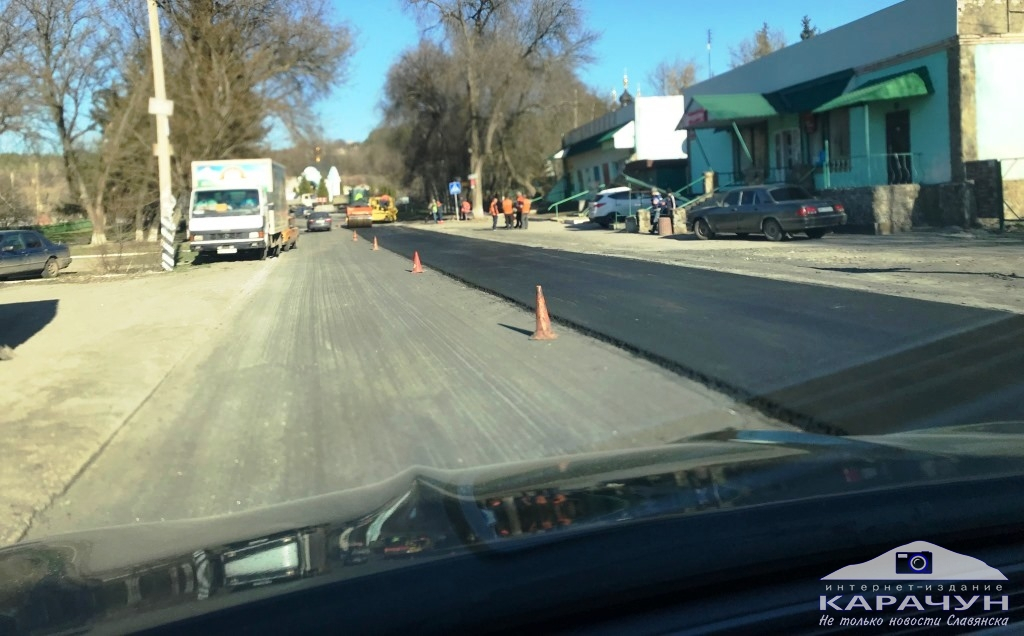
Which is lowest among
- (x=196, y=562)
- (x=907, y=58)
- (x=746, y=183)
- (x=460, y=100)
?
(x=196, y=562)

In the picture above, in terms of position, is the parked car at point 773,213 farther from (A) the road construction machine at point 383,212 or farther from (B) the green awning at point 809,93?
(A) the road construction machine at point 383,212

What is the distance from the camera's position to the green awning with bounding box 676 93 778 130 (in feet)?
107

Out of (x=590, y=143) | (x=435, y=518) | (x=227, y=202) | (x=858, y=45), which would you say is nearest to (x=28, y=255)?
(x=227, y=202)

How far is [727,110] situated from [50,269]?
2353 cm

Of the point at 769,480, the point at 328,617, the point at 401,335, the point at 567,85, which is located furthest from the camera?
the point at 567,85

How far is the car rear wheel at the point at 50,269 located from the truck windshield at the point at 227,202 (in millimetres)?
4548

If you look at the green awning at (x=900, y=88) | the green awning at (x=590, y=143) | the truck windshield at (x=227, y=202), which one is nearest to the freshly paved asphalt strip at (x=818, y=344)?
the green awning at (x=900, y=88)

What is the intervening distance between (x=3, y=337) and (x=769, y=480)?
1339cm

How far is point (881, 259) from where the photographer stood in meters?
17.9

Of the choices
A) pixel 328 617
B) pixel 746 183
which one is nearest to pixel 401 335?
pixel 328 617

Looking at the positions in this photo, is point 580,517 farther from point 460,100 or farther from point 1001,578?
point 460,100

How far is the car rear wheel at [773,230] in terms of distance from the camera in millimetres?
25047

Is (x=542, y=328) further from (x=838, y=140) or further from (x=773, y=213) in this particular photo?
(x=838, y=140)

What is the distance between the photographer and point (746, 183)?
3572 cm
